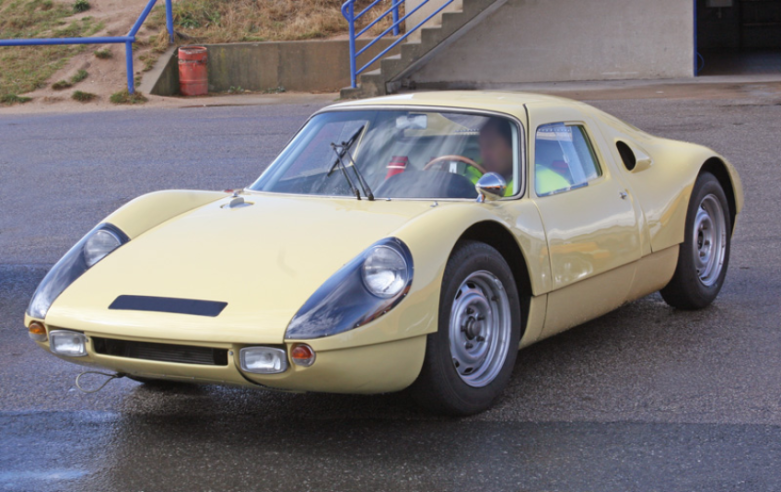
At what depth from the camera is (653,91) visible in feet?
53.7

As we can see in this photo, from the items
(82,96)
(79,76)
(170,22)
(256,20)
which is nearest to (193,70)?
(170,22)

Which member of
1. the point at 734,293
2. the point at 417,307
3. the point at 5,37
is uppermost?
the point at 5,37

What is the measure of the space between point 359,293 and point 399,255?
0.76 ft

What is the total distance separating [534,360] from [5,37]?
63.6ft

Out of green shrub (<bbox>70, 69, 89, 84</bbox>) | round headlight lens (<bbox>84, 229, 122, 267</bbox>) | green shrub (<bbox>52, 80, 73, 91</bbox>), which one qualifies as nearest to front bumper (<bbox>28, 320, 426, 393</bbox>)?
round headlight lens (<bbox>84, 229, 122, 267</bbox>)

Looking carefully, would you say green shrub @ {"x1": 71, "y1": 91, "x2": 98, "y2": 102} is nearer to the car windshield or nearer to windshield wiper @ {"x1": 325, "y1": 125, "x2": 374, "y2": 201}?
the car windshield

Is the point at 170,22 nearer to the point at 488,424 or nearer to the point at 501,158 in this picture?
the point at 501,158

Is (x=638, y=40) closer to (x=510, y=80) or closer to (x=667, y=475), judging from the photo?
(x=510, y=80)

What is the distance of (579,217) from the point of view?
462 cm

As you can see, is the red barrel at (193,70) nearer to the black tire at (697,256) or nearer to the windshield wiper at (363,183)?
the black tire at (697,256)

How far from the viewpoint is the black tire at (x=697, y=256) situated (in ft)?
17.8

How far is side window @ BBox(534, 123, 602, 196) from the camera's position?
4684 mm

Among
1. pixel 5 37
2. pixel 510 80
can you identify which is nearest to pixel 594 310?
pixel 510 80

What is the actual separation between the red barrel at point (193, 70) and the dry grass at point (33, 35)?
2.48m
